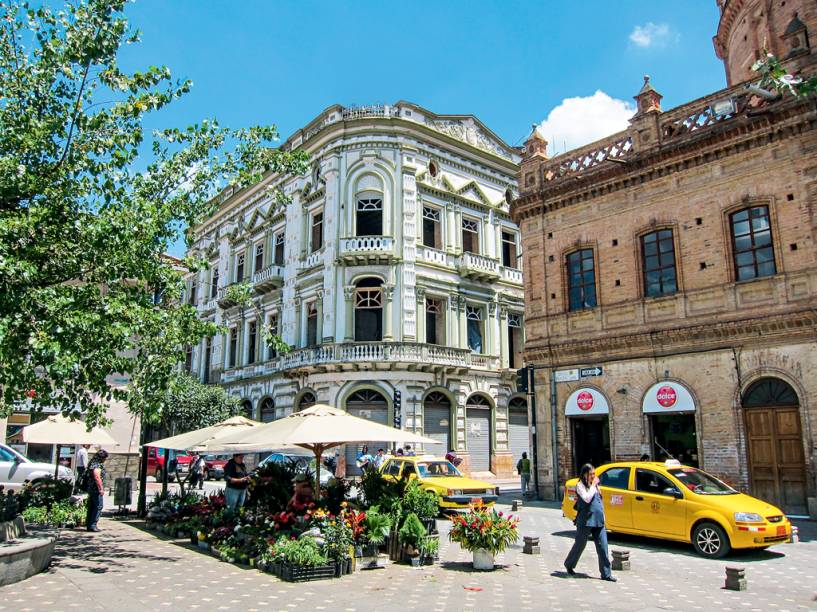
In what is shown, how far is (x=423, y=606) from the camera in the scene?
8469 mm

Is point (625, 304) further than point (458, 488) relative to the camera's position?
Yes

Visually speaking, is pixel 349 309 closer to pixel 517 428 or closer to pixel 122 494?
pixel 517 428

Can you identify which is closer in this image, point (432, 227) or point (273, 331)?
point (432, 227)

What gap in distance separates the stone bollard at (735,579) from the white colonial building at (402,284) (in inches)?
807

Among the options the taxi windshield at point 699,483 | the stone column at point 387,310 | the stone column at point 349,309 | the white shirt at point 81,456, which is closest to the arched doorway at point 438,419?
the stone column at point 387,310

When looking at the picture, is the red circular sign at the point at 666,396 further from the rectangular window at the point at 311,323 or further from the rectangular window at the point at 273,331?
the rectangular window at the point at 273,331

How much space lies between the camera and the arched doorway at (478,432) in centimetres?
3169

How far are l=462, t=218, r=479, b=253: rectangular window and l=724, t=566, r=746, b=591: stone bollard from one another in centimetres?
2557

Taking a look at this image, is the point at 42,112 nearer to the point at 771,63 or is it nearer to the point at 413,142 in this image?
the point at 771,63

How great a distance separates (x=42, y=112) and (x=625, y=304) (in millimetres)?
15486

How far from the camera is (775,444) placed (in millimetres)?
16406

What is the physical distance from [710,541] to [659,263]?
9.33m

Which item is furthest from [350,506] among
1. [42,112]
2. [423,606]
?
[42,112]

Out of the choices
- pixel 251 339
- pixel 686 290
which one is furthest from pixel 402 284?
pixel 686 290
